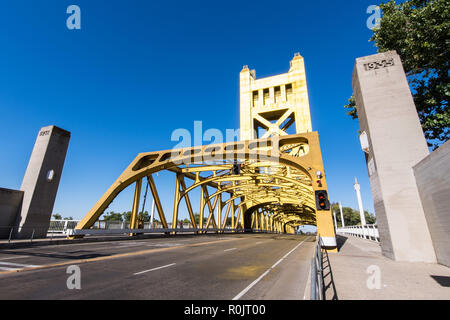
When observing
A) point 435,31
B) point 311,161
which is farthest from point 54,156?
point 435,31

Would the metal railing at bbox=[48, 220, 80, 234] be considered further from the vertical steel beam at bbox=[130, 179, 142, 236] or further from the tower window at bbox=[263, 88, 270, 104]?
the tower window at bbox=[263, 88, 270, 104]

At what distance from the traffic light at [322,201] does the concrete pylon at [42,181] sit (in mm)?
20918

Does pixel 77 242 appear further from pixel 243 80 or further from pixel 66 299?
pixel 243 80

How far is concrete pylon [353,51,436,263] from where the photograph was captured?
8586mm

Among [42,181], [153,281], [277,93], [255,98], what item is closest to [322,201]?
[153,281]

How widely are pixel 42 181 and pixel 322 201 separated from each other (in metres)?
22.0

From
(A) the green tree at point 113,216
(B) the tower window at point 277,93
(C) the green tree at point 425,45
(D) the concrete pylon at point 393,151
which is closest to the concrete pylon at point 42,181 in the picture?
(D) the concrete pylon at point 393,151

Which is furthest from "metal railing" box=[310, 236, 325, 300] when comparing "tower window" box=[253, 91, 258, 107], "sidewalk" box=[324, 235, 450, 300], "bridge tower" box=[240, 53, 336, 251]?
"tower window" box=[253, 91, 258, 107]

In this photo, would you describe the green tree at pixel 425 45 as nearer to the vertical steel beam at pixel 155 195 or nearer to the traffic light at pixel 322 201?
the traffic light at pixel 322 201

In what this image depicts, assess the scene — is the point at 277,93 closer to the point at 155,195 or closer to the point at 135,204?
the point at 155,195

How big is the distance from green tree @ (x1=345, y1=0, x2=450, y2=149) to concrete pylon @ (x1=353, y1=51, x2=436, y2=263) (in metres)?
3.33

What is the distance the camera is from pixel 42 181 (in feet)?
59.0
